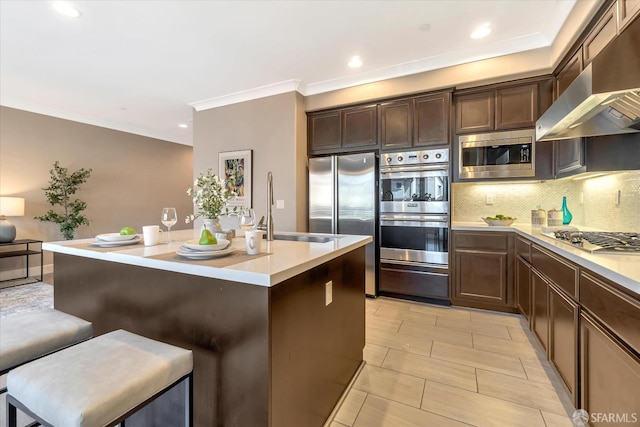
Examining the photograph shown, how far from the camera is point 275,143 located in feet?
12.7

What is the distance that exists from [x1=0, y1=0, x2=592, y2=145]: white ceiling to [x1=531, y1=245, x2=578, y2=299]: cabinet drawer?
1954mm

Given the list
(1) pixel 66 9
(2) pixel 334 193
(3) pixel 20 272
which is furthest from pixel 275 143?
(3) pixel 20 272

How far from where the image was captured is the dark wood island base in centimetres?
107

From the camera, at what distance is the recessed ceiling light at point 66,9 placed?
7.34ft

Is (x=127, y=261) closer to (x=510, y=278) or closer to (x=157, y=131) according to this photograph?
(x=510, y=278)

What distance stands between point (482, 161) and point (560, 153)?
66 centimetres

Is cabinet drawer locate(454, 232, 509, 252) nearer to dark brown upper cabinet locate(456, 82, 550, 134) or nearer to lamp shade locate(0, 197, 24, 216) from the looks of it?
dark brown upper cabinet locate(456, 82, 550, 134)

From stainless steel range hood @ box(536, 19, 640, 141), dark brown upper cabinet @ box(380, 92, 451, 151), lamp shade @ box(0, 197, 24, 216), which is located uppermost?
dark brown upper cabinet @ box(380, 92, 451, 151)

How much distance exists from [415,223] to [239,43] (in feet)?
8.76

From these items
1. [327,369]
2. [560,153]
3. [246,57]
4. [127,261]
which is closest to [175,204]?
[246,57]

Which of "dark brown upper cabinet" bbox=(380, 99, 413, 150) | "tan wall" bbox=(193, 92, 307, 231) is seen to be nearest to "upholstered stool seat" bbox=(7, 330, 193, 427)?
"tan wall" bbox=(193, 92, 307, 231)

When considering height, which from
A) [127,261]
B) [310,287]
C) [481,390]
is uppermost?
[127,261]

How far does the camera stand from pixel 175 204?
268 inches

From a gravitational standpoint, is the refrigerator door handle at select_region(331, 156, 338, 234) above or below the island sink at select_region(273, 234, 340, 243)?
above
